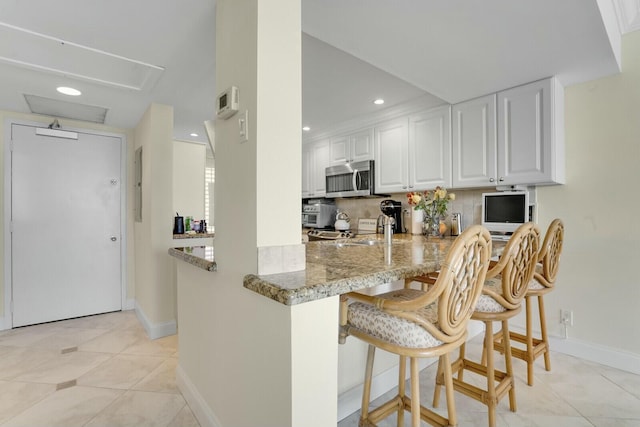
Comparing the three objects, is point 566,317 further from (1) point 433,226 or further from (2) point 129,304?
(2) point 129,304

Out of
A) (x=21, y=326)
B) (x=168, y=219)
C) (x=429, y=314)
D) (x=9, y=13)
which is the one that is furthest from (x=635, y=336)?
(x=21, y=326)

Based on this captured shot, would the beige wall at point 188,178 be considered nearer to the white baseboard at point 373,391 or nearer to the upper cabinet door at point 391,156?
the upper cabinet door at point 391,156

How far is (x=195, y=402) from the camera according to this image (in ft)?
5.50

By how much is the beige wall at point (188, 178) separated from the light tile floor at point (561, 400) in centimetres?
289

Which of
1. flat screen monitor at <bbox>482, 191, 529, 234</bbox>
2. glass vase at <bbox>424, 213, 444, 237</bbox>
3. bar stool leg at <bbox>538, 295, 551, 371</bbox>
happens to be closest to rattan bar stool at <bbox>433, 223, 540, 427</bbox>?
bar stool leg at <bbox>538, 295, 551, 371</bbox>

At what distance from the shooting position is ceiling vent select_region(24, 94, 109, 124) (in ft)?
8.98

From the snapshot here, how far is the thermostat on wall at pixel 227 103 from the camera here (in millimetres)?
1189

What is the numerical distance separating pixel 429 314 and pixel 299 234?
659 mm

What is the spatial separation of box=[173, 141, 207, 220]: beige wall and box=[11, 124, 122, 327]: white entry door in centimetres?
75

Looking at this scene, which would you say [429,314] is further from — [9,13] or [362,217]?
[362,217]

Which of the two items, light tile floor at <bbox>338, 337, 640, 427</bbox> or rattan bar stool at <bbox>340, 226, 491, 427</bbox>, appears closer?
rattan bar stool at <bbox>340, 226, 491, 427</bbox>

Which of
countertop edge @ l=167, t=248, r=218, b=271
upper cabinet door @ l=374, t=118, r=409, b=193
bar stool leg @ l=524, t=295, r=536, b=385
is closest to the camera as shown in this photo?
countertop edge @ l=167, t=248, r=218, b=271

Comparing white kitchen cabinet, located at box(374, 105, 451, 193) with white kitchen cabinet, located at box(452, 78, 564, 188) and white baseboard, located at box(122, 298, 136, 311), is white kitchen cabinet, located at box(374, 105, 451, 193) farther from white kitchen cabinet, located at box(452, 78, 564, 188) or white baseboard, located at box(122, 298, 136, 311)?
white baseboard, located at box(122, 298, 136, 311)

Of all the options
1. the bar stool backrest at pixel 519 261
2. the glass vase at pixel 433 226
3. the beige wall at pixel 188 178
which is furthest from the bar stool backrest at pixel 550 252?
the beige wall at pixel 188 178
